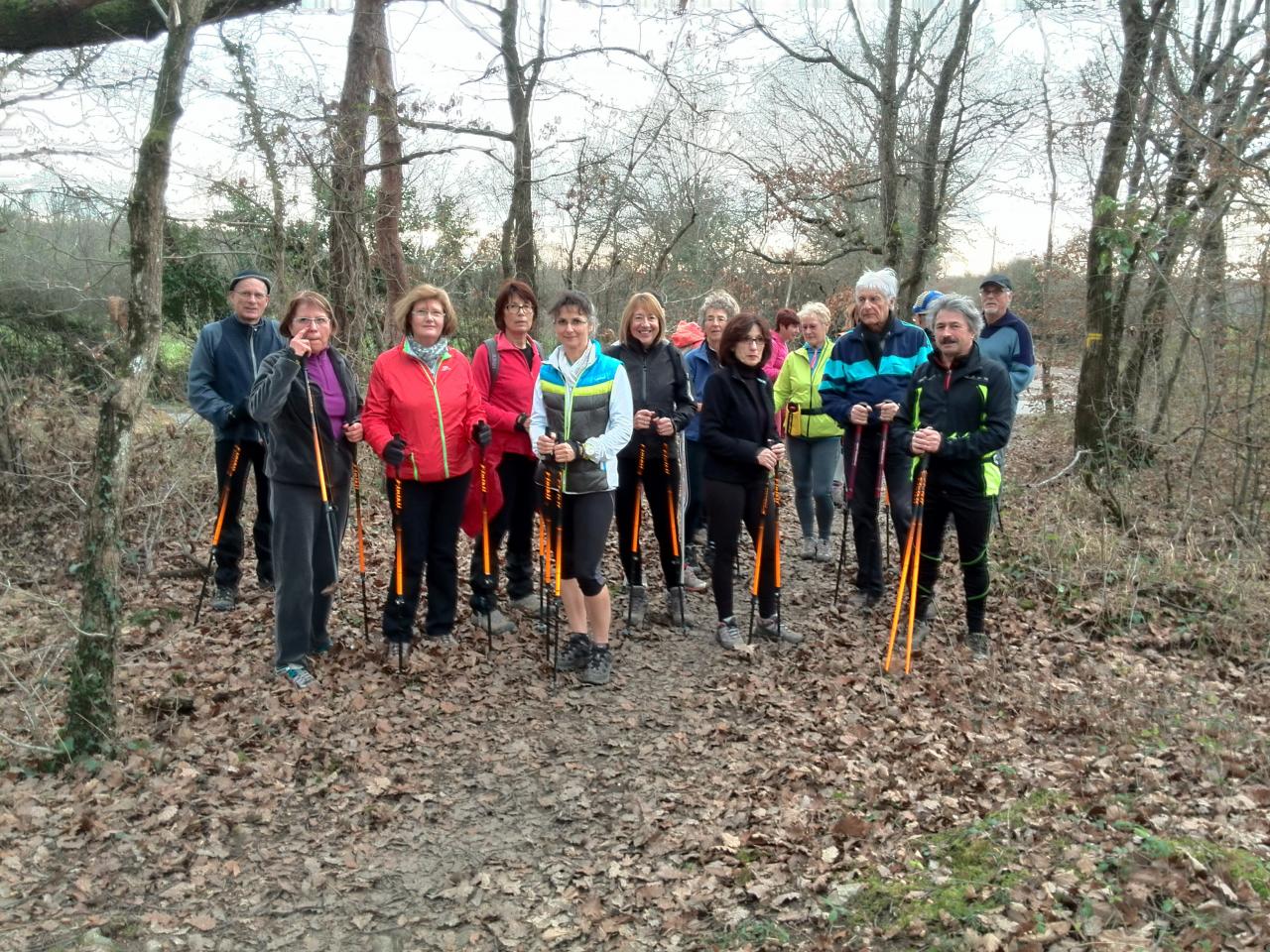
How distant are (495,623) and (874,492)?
2.86 metres

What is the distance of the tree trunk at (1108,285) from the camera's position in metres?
9.21

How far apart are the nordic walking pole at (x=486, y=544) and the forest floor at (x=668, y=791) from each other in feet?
0.47

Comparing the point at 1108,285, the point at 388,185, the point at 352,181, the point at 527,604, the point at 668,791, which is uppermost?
the point at 388,185

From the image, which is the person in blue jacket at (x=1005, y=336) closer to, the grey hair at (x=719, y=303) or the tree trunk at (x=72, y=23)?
the grey hair at (x=719, y=303)

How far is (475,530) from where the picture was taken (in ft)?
20.5

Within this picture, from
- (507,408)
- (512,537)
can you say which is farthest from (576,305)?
(512,537)

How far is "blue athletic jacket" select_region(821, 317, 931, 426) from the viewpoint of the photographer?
6527 mm

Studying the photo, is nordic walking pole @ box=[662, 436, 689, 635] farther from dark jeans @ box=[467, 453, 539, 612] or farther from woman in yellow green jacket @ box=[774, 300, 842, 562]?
woman in yellow green jacket @ box=[774, 300, 842, 562]

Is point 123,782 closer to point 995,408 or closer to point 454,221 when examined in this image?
point 995,408

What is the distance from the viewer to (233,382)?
6.38m

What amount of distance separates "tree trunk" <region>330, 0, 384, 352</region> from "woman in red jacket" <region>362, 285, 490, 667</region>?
4.26 metres

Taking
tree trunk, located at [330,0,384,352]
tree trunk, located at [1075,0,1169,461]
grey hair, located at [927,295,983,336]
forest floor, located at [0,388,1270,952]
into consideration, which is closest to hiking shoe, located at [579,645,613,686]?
forest floor, located at [0,388,1270,952]

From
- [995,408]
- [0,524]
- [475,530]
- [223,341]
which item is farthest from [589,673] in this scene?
[0,524]

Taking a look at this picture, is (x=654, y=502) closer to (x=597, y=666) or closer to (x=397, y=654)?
(x=597, y=666)
